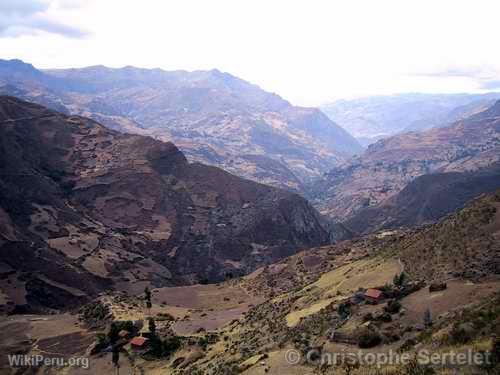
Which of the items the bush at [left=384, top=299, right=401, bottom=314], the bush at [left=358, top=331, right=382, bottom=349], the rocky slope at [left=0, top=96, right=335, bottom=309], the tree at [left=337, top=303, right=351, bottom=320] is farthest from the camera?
the rocky slope at [left=0, top=96, right=335, bottom=309]

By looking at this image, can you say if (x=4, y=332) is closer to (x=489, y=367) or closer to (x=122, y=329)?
(x=122, y=329)

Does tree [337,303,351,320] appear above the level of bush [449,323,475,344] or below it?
below

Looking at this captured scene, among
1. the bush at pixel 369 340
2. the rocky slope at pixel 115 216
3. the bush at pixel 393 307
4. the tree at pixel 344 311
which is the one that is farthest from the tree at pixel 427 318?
the rocky slope at pixel 115 216

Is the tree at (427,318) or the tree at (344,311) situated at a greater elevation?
the tree at (427,318)

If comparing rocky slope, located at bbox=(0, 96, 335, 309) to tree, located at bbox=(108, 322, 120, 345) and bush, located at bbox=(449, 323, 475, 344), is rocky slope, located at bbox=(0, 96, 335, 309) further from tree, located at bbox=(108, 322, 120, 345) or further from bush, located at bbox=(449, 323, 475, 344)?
bush, located at bbox=(449, 323, 475, 344)

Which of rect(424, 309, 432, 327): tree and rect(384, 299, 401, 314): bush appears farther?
rect(384, 299, 401, 314): bush

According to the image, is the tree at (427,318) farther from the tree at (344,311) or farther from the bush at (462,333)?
the tree at (344,311)

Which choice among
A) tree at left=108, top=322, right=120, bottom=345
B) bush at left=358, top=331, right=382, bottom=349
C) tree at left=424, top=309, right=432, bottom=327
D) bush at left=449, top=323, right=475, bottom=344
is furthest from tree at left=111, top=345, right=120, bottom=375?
bush at left=449, top=323, right=475, bottom=344

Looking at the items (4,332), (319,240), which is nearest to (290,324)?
(4,332)
